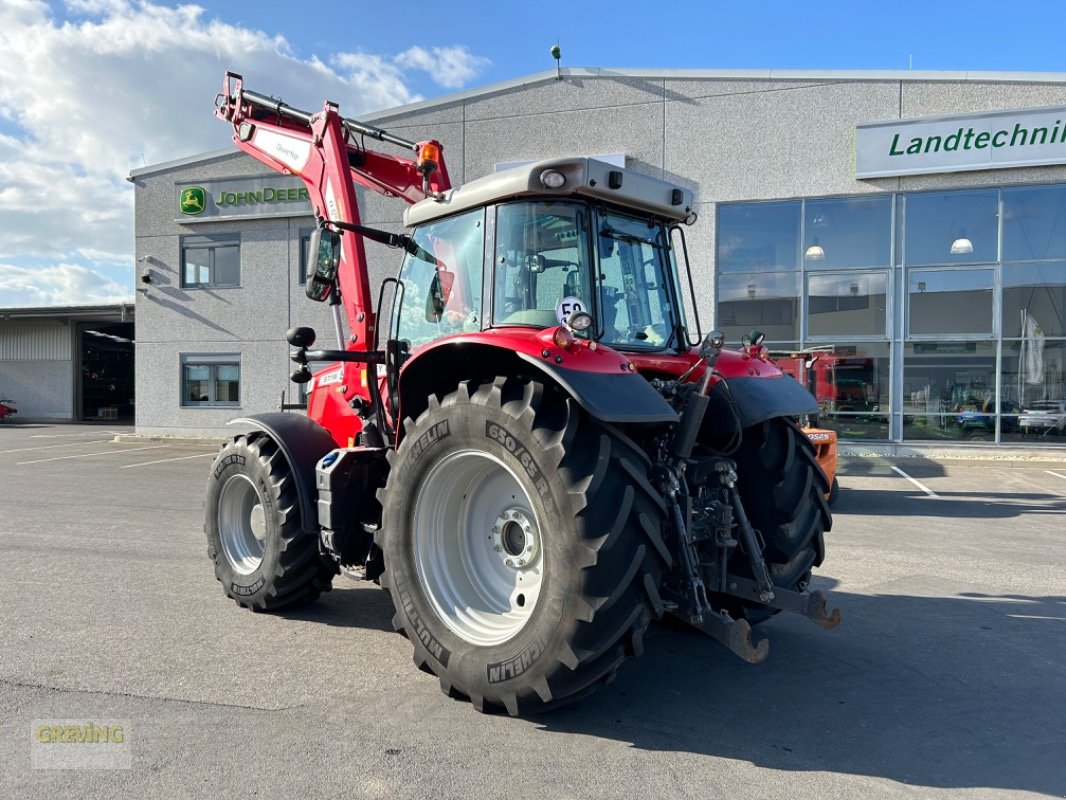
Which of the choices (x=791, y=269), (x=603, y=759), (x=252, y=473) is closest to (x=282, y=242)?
(x=791, y=269)

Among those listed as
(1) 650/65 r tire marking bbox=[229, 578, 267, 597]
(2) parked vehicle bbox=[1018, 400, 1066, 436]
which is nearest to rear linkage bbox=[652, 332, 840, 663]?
(1) 650/65 r tire marking bbox=[229, 578, 267, 597]

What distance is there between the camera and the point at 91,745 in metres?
3.33

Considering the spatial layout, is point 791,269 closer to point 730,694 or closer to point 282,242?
point 282,242

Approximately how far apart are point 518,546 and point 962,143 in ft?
51.7

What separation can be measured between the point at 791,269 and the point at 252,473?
14.4m

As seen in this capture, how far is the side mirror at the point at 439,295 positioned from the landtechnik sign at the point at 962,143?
46.4ft

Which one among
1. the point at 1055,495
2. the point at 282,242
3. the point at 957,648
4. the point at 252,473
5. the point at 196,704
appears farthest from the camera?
the point at 282,242

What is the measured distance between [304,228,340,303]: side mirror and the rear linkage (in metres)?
2.20

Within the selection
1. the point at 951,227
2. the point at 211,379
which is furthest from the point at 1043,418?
the point at 211,379

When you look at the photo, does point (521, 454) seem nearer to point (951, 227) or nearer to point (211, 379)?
point (951, 227)

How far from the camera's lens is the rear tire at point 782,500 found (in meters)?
4.32

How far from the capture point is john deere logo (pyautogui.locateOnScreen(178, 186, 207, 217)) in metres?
20.8

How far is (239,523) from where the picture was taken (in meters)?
5.63

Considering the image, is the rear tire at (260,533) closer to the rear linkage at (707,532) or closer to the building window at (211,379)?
the rear linkage at (707,532)
